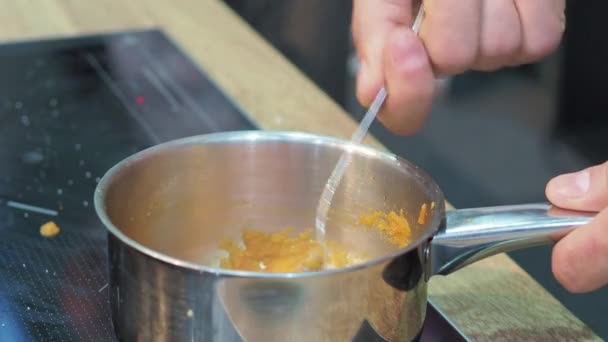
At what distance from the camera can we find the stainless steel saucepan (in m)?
0.44

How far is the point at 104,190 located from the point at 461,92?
1511 mm

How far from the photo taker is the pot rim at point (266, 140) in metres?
0.43

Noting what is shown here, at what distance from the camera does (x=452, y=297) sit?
0.61 metres

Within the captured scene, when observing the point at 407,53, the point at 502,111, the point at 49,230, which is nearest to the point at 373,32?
the point at 407,53

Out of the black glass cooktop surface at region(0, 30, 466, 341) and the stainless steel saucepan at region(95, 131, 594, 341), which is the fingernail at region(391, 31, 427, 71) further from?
the black glass cooktop surface at region(0, 30, 466, 341)

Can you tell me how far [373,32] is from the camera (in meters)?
0.63

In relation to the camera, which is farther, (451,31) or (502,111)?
(502,111)

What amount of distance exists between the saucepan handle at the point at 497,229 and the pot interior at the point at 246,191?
35mm

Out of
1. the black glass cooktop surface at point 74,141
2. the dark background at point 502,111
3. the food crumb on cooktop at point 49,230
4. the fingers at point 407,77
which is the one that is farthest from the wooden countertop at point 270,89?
the dark background at point 502,111

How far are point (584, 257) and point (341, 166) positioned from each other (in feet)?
0.56

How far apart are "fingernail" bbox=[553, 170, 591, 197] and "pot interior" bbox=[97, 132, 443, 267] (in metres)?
0.08

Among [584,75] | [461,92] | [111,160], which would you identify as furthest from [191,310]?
[461,92]

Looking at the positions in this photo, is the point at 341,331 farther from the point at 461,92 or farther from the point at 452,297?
the point at 461,92

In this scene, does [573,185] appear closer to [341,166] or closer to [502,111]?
[341,166]
